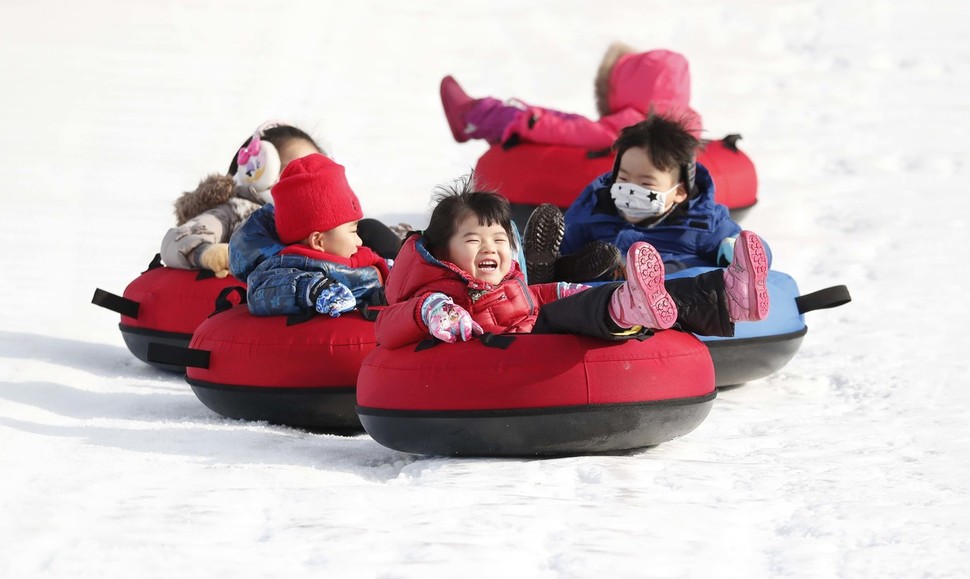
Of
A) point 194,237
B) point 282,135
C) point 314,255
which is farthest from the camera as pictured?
point 282,135

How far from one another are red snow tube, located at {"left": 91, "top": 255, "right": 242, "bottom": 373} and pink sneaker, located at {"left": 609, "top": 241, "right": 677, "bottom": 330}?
2.66 meters

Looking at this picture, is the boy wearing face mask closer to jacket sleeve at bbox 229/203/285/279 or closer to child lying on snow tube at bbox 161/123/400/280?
child lying on snow tube at bbox 161/123/400/280

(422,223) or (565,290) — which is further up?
(422,223)

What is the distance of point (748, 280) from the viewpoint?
442cm

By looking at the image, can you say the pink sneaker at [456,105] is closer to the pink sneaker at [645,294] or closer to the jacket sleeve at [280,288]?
the jacket sleeve at [280,288]

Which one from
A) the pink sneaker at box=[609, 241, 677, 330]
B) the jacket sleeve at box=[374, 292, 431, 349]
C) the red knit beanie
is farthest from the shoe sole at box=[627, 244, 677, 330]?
the red knit beanie

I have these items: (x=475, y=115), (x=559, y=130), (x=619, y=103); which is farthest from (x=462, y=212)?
(x=619, y=103)

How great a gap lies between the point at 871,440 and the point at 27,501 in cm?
309

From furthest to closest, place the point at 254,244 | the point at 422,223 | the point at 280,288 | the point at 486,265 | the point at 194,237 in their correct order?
the point at 422,223 → the point at 194,237 → the point at 254,244 → the point at 280,288 → the point at 486,265

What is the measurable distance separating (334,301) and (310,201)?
44 centimetres

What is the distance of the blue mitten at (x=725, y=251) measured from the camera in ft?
20.2

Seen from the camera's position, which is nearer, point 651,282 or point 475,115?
point 651,282

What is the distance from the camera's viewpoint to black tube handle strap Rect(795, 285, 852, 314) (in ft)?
18.2

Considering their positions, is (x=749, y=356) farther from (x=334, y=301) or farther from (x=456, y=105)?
(x=456, y=105)
